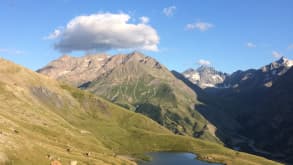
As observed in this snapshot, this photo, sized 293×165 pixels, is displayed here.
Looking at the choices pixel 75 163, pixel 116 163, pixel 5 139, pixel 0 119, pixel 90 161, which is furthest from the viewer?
pixel 116 163

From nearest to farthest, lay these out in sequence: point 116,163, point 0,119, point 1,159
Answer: point 1,159 < point 0,119 < point 116,163

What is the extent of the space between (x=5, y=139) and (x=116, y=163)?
79.4 metres

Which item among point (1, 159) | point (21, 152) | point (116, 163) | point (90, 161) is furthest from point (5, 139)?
point (116, 163)

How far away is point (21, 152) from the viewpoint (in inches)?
4230

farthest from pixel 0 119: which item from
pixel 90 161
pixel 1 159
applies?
pixel 1 159

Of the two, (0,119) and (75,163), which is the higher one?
(0,119)

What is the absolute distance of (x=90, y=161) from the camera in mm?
148875

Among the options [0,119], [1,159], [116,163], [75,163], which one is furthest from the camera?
[116,163]

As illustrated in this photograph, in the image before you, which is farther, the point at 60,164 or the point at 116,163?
the point at 116,163

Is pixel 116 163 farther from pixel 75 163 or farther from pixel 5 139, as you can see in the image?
pixel 5 139

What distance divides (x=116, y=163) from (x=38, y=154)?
2834 inches

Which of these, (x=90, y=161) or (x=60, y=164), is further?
(x=90, y=161)

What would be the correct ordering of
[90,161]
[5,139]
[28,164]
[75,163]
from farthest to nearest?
1. [90,161]
2. [75,163]
3. [5,139]
4. [28,164]

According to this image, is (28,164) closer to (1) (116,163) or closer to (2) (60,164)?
(2) (60,164)
